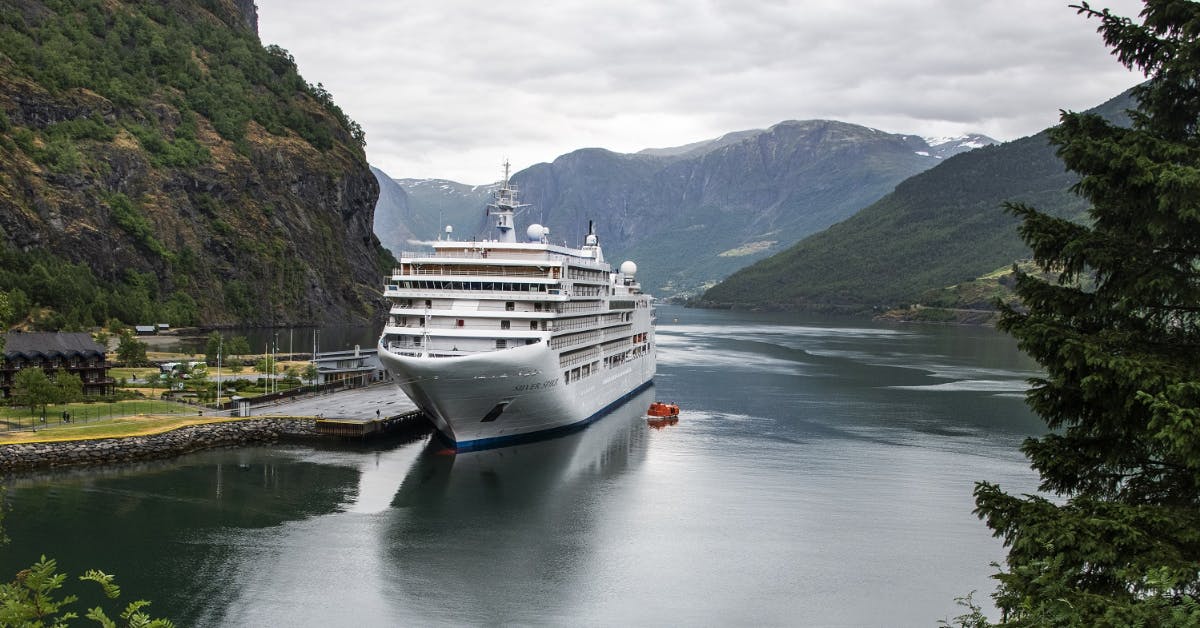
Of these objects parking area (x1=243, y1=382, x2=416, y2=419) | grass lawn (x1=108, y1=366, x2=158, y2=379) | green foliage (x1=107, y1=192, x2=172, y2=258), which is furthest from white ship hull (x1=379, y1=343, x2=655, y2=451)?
green foliage (x1=107, y1=192, x2=172, y2=258)

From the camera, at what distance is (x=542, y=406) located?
61.8m

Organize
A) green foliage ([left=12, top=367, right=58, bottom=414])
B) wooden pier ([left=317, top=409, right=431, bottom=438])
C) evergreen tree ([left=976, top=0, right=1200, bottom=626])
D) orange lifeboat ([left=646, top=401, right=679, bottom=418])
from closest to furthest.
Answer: evergreen tree ([left=976, top=0, right=1200, bottom=626]) → green foliage ([left=12, top=367, right=58, bottom=414]) → wooden pier ([left=317, top=409, right=431, bottom=438]) → orange lifeboat ([left=646, top=401, right=679, bottom=418])

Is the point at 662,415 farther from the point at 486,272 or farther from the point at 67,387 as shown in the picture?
the point at 67,387

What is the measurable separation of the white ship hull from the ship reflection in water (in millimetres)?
1166

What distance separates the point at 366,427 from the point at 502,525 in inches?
912

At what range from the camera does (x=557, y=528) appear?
148 ft

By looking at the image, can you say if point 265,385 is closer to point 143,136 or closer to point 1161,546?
point 1161,546

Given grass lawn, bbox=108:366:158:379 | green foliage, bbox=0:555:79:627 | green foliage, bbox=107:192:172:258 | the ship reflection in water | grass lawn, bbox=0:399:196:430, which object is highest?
green foliage, bbox=107:192:172:258

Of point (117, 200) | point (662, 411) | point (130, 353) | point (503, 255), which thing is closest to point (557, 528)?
point (503, 255)

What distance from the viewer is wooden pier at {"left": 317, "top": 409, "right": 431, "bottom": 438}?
65062mm

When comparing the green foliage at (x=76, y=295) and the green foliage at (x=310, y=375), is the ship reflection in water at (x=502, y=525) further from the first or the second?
the green foliage at (x=76, y=295)

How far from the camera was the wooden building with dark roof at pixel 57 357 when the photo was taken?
67312 mm

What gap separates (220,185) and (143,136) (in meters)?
16.0

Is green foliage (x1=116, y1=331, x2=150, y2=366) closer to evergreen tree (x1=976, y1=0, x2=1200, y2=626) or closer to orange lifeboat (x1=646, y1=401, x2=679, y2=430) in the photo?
orange lifeboat (x1=646, y1=401, x2=679, y2=430)
